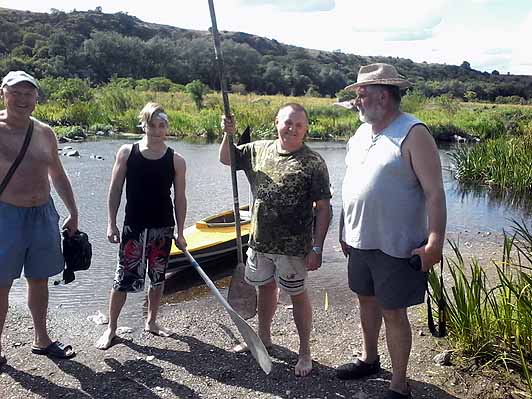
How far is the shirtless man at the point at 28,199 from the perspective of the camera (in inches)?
144

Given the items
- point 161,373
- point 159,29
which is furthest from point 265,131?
point 159,29

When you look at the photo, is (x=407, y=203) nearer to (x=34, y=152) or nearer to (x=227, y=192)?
(x=34, y=152)

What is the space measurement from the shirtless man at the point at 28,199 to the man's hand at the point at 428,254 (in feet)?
7.73

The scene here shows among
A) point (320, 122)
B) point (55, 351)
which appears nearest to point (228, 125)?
point (55, 351)

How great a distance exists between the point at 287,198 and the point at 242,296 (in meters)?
1.07

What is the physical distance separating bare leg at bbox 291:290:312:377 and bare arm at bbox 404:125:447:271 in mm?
1017

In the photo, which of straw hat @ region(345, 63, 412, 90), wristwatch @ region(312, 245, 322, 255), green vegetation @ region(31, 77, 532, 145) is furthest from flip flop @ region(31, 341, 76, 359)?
green vegetation @ region(31, 77, 532, 145)

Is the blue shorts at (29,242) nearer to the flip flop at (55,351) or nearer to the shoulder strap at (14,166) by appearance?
the shoulder strap at (14,166)

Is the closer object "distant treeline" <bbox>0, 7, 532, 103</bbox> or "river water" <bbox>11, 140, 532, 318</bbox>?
"river water" <bbox>11, 140, 532, 318</bbox>

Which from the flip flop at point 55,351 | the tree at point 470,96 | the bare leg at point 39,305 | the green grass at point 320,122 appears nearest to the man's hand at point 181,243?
the bare leg at point 39,305

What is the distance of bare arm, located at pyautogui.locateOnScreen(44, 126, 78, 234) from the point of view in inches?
151

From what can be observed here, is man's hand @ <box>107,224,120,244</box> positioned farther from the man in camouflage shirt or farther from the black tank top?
the man in camouflage shirt

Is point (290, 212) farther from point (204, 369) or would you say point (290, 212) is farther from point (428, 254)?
point (204, 369)

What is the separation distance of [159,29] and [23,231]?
10690 cm
